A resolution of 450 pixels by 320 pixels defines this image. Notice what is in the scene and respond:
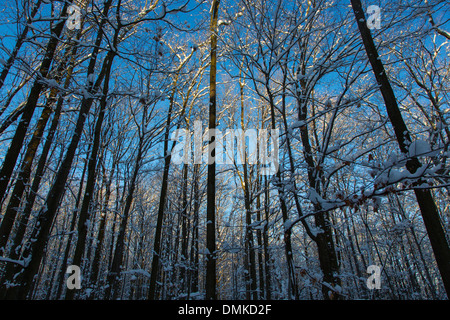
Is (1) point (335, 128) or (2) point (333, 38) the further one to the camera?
(1) point (335, 128)

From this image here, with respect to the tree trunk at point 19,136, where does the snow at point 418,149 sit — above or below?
below

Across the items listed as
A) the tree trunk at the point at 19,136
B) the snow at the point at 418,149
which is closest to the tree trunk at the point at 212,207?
the snow at the point at 418,149

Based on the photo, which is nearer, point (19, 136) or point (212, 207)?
point (19, 136)

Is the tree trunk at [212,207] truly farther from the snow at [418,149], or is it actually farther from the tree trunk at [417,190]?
the snow at [418,149]

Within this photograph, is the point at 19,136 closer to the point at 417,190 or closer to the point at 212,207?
the point at 212,207

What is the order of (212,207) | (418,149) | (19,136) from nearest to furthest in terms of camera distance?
(418,149) → (19,136) → (212,207)

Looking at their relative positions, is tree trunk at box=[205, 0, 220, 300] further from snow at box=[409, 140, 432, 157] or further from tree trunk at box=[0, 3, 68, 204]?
tree trunk at box=[0, 3, 68, 204]

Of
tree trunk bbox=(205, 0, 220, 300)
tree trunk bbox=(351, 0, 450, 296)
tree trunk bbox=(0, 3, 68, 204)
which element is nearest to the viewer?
→ tree trunk bbox=(351, 0, 450, 296)

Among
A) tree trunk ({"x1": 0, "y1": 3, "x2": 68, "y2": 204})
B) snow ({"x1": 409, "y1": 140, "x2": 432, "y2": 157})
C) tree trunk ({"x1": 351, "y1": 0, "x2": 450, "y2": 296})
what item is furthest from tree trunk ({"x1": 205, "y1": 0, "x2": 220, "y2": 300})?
tree trunk ({"x1": 0, "y1": 3, "x2": 68, "y2": 204})

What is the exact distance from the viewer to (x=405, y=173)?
1.99 metres

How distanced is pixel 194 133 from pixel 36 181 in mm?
6446

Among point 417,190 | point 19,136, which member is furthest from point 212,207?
point 19,136
